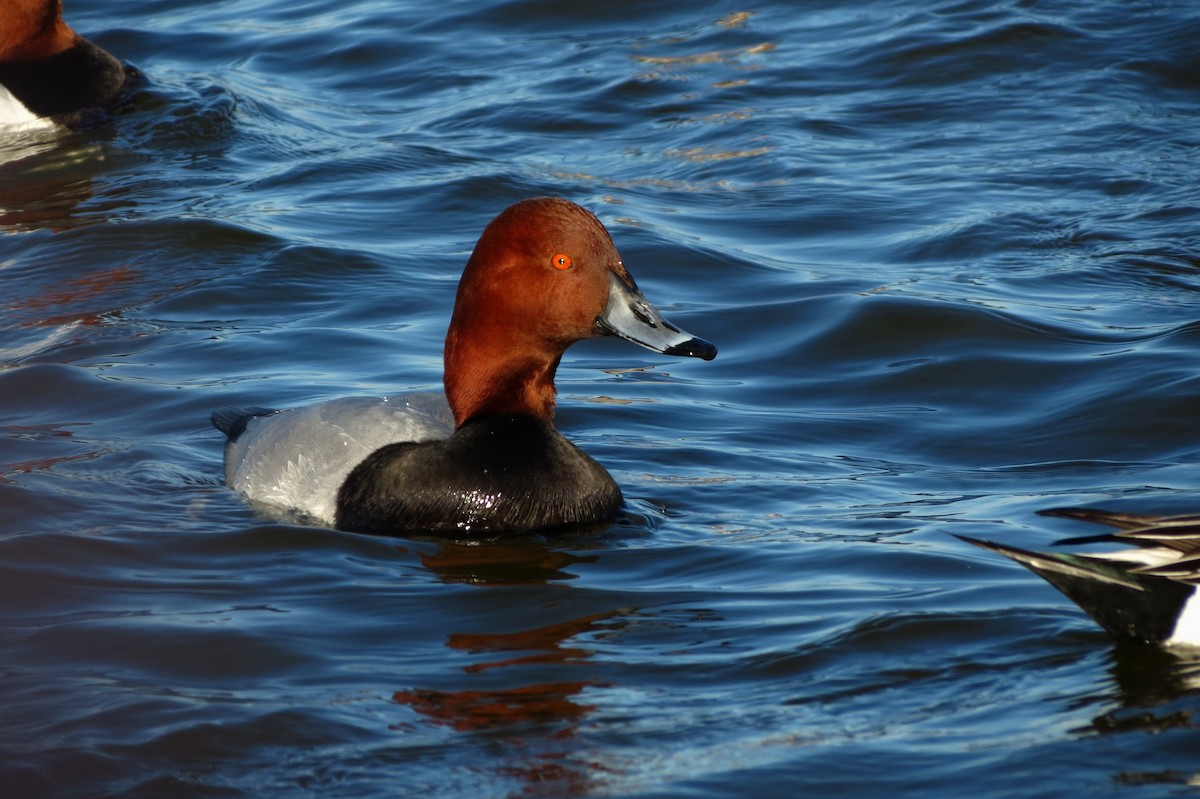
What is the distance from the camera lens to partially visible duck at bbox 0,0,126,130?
11.2m

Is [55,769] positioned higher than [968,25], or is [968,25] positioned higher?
[968,25]

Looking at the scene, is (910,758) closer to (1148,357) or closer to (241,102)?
(1148,357)

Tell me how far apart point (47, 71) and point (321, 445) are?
6688 mm

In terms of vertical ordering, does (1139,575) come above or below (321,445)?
above

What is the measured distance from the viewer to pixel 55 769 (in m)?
3.75

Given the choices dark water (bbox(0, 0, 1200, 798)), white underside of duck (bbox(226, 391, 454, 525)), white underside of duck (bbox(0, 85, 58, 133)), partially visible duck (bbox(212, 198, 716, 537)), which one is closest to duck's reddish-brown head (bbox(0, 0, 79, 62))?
white underside of duck (bbox(0, 85, 58, 133))

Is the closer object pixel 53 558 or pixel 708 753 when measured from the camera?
pixel 708 753

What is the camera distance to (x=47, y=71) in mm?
11414

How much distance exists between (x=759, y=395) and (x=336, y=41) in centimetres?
761

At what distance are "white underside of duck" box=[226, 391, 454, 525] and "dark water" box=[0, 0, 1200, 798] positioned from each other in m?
0.18

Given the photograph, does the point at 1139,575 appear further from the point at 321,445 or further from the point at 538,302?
the point at 321,445

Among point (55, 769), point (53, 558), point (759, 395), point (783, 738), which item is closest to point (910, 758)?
point (783, 738)

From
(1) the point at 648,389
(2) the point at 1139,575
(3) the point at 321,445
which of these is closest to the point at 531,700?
(2) the point at 1139,575

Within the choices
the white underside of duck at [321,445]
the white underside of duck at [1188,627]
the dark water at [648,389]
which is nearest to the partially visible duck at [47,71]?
the dark water at [648,389]
